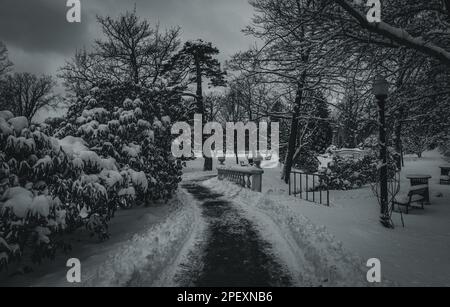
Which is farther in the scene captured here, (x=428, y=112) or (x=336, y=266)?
(x=428, y=112)

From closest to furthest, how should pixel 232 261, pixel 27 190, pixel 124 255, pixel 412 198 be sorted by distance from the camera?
pixel 27 190 < pixel 124 255 < pixel 232 261 < pixel 412 198

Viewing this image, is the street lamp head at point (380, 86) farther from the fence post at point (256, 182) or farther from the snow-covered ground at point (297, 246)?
the fence post at point (256, 182)

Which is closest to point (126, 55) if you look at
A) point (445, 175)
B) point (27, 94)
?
point (445, 175)

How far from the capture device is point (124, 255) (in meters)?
4.89

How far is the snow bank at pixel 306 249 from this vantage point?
415 cm

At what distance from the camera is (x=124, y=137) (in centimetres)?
778

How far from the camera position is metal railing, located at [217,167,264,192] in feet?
41.2

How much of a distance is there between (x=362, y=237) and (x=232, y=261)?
3.01 metres

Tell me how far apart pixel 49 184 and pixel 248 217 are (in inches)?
211

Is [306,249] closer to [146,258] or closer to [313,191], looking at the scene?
[146,258]

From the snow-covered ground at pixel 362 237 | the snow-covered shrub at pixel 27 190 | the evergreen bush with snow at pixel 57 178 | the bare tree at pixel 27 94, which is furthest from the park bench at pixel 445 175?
the bare tree at pixel 27 94

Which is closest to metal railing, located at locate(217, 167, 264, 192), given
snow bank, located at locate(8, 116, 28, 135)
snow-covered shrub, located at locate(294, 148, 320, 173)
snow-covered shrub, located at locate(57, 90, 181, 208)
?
snow-covered shrub, located at locate(57, 90, 181, 208)
